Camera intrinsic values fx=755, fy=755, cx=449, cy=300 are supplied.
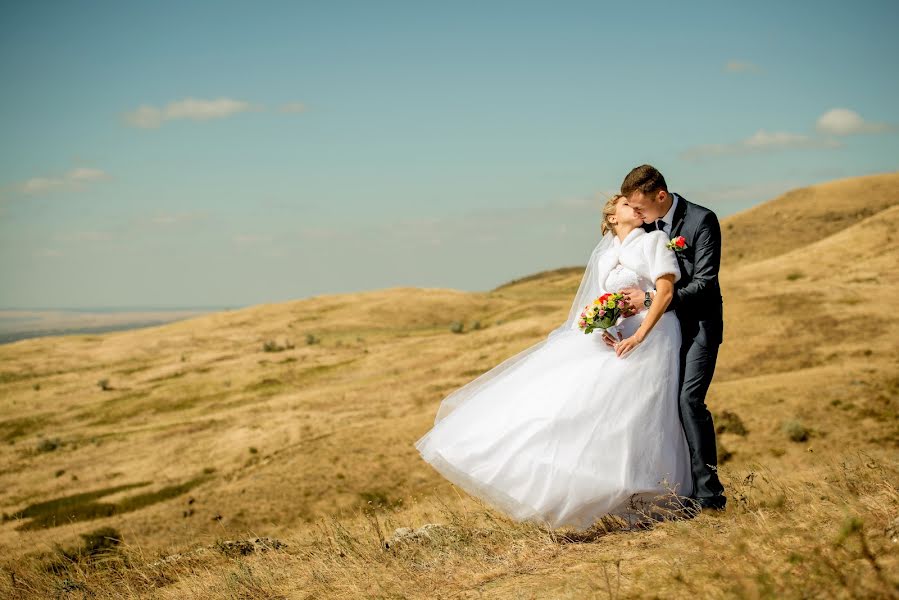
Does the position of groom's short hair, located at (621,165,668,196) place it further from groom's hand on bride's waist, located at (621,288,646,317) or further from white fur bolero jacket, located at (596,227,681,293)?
groom's hand on bride's waist, located at (621,288,646,317)

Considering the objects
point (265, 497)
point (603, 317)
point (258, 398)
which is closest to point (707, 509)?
point (603, 317)

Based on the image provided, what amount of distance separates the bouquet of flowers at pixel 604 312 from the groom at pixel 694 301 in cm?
16

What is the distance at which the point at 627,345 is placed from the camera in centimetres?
714

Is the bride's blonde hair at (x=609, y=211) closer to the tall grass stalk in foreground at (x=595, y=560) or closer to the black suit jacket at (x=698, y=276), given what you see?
the black suit jacket at (x=698, y=276)

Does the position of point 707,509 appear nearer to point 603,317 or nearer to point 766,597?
point 603,317

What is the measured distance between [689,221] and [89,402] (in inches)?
1984

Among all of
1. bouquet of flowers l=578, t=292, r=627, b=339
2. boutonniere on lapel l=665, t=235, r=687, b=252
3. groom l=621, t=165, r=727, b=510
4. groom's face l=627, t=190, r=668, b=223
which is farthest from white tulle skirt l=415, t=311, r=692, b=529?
groom's face l=627, t=190, r=668, b=223

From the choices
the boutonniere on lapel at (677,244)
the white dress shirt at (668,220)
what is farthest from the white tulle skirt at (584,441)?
the white dress shirt at (668,220)

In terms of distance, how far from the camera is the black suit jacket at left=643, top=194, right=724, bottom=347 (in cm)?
716

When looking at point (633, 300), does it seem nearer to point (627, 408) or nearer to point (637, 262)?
point (637, 262)

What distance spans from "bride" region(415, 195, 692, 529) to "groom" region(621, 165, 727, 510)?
124mm

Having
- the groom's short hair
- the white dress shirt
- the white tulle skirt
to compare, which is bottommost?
the white tulle skirt

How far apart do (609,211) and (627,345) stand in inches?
58.7

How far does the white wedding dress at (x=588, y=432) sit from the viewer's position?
6.84 meters
